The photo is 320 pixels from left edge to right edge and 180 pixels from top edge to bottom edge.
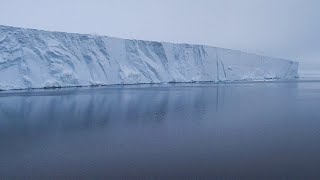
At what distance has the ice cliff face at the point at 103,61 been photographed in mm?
18203

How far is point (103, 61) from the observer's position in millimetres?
23109

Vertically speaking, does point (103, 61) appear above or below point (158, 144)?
above

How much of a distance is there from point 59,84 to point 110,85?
4.95 m

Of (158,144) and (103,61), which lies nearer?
(158,144)

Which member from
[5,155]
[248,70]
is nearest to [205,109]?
[5,155]

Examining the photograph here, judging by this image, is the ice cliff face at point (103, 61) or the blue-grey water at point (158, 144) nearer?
the blue-grey water at point (158, 144)

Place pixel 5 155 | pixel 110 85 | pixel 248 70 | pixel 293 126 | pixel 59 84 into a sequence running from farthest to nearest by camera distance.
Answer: pixel 248 70 → pixel 110 85 → pixel 59 84 → pixel 293 126 → pixel 5 155

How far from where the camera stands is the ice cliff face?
59.7ft

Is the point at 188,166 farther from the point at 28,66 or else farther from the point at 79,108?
the point at 28,66

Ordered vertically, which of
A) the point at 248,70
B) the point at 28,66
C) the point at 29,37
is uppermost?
the point at 29,37

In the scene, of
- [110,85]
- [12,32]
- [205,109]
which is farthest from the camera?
[110,85]

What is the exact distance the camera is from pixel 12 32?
18.2 m

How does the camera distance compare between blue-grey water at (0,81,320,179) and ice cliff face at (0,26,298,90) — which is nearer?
blue-grey water at (0,81,320,179)

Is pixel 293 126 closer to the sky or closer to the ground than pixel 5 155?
closer to the ground
